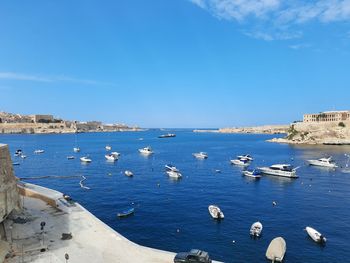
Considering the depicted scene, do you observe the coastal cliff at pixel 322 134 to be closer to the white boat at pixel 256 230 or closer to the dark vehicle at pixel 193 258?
the white boat at pixel 256 230

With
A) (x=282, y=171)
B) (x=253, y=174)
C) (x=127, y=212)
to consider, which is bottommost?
(x=127, y=212)

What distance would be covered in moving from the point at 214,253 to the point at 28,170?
75.5 m

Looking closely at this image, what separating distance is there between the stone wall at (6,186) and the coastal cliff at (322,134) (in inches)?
6518

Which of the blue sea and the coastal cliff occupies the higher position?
the coastal cliff

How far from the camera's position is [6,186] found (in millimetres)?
29609

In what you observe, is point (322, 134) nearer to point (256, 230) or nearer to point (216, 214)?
point (216, 214)

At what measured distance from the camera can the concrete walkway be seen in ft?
89.5

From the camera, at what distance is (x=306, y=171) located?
89.9m

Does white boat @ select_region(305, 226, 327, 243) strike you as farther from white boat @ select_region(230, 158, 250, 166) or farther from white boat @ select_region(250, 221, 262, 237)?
white boat @ select_region(230, 158, 250, 166)

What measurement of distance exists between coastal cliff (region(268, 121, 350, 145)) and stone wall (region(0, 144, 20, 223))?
543 ft

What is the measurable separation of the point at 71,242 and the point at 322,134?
557 feet

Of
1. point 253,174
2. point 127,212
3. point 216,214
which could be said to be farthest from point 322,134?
point 127,212

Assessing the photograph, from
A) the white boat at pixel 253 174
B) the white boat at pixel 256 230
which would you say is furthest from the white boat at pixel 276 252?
the white boat at pixel 253 174

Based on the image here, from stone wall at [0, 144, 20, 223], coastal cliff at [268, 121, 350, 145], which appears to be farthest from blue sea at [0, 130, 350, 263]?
coastal cliff at [268, 121, 350, 145]
